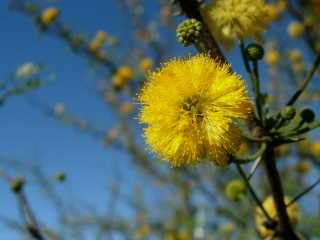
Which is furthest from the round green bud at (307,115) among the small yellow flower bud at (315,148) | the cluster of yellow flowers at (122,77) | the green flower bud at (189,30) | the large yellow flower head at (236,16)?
the cluster of yellow flowers at (122,77)

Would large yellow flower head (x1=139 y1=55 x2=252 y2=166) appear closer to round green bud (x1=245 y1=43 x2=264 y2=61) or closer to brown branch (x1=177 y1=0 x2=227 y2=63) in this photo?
brown branch (x1=177 y1=0 x2=227 y2=63)

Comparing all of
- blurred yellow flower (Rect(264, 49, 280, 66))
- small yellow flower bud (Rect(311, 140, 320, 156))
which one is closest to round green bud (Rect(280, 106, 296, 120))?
small yellow flower bud (Rect(311, 140, 320, 156))

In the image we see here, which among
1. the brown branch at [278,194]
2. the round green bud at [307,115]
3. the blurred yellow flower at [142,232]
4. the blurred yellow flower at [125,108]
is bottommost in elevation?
the brown branch at [278,194]

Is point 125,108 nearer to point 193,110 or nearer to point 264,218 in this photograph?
point 264,218

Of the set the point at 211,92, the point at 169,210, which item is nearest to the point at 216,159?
the point at 211,92

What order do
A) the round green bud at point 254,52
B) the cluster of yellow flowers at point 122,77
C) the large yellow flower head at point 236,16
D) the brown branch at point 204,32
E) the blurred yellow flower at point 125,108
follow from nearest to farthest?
the brown branch at point 204,32, the round green bud at point 254,52, the large yellow flower head at point 236,16, the cluster of yellow flowers at point 122,77, the blurred yellow flower at point 125,108

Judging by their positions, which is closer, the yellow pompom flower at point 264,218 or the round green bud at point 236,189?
the yellow pompom flower at point 264,218

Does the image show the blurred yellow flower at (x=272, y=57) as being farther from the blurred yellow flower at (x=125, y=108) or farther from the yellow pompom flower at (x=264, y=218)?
the yellow pompom flower at (x=264, y=218)
